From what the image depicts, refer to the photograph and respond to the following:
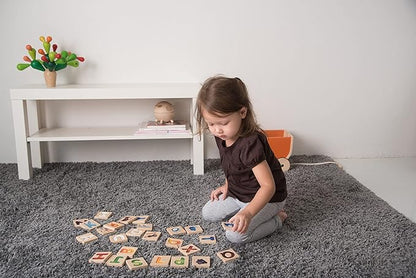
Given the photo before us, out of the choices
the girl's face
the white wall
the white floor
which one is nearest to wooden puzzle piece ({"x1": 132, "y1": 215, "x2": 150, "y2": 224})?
the girl's face

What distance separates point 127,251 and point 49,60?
117 centimetres

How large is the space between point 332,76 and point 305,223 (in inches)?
43.8

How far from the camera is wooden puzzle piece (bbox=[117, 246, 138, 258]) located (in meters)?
1.19

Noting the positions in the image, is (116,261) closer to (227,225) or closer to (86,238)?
(86,238)

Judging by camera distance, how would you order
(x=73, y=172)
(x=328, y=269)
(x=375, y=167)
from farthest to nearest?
(x=375, y=167) < (x=73, y=172) < (x=328, y=269)

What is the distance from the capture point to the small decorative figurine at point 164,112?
2.01m

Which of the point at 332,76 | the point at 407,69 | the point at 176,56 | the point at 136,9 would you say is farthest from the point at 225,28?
the point at 407,69

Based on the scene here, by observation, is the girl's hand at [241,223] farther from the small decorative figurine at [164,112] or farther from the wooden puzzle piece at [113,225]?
the small decorative figurine at [164,112]

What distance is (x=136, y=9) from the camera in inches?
81.1

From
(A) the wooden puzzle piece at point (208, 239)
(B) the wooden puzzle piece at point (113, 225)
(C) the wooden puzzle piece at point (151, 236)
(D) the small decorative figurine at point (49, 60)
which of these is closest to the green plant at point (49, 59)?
(D) the small decorative figurine at point (49, 60)

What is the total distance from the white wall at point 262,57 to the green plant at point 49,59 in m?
0.10

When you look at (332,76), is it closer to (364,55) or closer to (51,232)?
(364,55)

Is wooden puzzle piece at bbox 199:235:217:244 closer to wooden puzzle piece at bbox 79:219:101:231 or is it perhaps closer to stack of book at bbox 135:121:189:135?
wooden puzzle piece at bbox 79:219:101:231

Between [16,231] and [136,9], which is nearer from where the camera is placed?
[16,231]
